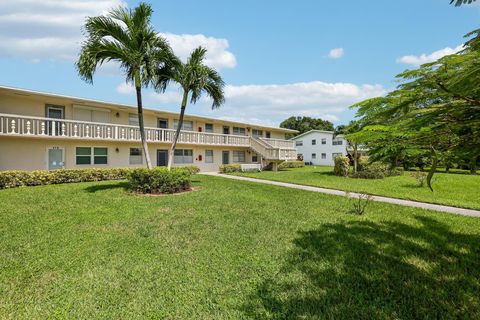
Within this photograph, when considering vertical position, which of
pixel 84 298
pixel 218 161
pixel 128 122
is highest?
pixel 128 122

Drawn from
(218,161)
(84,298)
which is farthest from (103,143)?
(84,298)

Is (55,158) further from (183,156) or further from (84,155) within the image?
(183,156)

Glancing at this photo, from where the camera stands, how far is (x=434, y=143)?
2584 millimetres

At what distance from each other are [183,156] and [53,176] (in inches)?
426

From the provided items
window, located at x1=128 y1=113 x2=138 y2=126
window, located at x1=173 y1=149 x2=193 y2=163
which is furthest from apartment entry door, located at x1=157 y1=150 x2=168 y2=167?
window, located at x1=128 y1=113 x2=138 y2=126

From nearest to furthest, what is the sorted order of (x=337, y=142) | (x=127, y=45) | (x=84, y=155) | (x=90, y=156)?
(x=127, y=45), (x=84, y=155), (x=90, y=156), (x=337, y=142)

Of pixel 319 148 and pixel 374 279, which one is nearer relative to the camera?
pixel 374 279

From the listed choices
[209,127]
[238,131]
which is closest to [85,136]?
[209,127]

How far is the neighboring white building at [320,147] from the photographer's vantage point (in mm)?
39906

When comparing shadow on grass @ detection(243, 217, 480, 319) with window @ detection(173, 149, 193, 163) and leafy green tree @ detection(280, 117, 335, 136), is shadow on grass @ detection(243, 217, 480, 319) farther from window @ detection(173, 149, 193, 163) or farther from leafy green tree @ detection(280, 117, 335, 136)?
leafy green tree @ detection(280, 117, 335, 136)

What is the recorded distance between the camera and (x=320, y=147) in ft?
139

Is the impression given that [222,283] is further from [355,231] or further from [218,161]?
[218,161]

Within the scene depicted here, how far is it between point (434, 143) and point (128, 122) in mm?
20656

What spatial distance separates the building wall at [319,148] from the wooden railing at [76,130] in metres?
26.7
